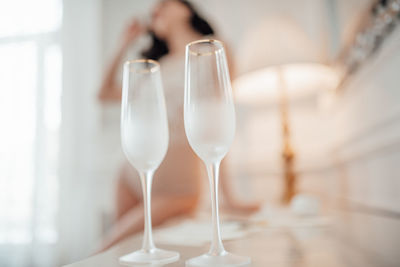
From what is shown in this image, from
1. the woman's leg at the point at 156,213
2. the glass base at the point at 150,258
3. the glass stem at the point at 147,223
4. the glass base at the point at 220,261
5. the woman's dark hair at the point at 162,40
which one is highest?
the woman's dark hair at the point at 162,40

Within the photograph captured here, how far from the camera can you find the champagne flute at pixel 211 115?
342 millimetres

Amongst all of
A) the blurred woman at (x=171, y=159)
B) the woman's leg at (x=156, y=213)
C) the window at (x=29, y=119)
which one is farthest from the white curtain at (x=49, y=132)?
the woman's leg at (x=156, y=213)

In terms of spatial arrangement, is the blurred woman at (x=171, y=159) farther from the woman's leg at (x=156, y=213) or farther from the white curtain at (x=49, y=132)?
the white curtain at (x=49, y=132)

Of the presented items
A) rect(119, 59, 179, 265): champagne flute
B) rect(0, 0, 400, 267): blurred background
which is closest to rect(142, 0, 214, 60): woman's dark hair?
rect(0, 0, 400, 267): blurred background

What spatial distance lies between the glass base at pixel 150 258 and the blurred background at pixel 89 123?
971 millimetres

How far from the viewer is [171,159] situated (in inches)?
44.3

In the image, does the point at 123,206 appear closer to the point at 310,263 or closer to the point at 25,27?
the point at 310,263

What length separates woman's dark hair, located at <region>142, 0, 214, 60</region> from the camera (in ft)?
4.90

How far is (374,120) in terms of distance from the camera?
2.80 ft

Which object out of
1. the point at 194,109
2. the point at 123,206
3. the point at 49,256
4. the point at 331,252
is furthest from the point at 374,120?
the point at 49,256

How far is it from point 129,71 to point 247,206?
78 cm

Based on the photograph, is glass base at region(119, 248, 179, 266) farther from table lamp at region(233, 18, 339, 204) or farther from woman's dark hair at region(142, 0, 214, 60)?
woman's dark hair at region(142, 0, 214, 60)

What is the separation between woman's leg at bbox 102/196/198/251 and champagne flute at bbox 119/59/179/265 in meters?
0.39

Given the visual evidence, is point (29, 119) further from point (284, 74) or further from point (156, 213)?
point (284, 74)
